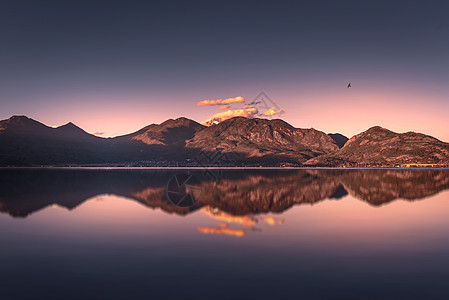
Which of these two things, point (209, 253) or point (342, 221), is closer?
point (209, 253)

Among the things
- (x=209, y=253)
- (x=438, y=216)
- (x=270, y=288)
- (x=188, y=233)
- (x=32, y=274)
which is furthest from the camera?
(x=438, y=216)

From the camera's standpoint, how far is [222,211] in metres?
47.6

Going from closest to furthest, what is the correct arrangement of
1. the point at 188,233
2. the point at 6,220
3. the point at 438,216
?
the point at 188,233, the point at 6,220, the point at 438,216

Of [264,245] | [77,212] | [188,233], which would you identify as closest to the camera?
[264,245]

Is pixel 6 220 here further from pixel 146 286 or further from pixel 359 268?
pixel 359 268

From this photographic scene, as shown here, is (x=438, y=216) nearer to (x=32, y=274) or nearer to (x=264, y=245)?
(x=264, y=245)

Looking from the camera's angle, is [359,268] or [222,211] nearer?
[359,268]

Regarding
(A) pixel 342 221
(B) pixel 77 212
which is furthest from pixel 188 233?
(B) pixel 77 212

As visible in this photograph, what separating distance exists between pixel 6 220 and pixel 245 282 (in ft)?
118

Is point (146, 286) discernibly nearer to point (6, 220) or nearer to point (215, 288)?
point (215, 288)

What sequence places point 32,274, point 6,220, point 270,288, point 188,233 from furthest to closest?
1. point 6,220
2. point 188,233
3. point 32,274
4. point 270,288

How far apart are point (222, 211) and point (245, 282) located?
29.2m

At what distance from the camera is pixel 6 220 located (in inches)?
1565

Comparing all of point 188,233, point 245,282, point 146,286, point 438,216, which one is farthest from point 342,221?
point 146,286
